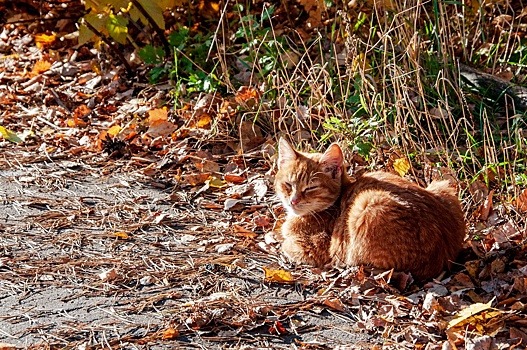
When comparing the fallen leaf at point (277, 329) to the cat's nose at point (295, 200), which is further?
the cat's nose at point (295, 200)

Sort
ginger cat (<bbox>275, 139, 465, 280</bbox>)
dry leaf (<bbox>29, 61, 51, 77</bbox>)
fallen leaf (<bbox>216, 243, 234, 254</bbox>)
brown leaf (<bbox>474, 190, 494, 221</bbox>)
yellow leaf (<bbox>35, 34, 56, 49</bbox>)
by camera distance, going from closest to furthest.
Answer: ginger cat (<bbox>275, 139, 465, 280</bbox>) → fallen leaf (<bbox>216, 243, 234, 254</bbox>) → brown leaf (<bbox>474, 190, 494, 221</bbox>) → dry leaf (<bbox>29, 61, 51, 77</bbox>) → yellow leaf (<bbox>35, 34, 56, 49</bbox>)

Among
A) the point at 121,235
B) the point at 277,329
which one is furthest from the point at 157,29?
the point at 277,329

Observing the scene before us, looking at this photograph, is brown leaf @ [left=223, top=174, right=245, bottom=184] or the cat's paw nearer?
the cat's paw

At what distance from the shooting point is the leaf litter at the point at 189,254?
374 centimetres

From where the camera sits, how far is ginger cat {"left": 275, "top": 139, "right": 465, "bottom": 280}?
4078mm

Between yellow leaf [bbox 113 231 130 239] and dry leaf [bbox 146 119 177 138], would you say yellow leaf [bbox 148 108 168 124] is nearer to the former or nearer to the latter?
dry leaf [bbox 146 119 177 138]

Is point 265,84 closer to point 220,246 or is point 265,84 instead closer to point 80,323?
point 220,246

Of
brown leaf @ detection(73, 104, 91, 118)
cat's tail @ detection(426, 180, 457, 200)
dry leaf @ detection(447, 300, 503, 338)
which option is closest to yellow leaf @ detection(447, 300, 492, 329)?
dry leaf @ detection(447, 300, 503, 338)

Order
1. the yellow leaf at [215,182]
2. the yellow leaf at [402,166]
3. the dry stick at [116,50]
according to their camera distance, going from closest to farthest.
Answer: the yellow leaf at [402,166] < the yellow leaf at [215,182] < the dry stick at [116,50]

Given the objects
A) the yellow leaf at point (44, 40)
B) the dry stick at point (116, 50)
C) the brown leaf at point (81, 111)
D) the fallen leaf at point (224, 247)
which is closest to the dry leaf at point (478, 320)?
the fallen leaf at point (224, 247)

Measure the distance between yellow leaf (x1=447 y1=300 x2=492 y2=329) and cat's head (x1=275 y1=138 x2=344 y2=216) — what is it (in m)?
1.10

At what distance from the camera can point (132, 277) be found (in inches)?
169

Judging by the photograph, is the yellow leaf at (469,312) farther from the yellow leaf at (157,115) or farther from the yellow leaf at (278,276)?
the yellow leaf at (157,115)

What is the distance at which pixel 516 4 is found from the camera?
6.98m
